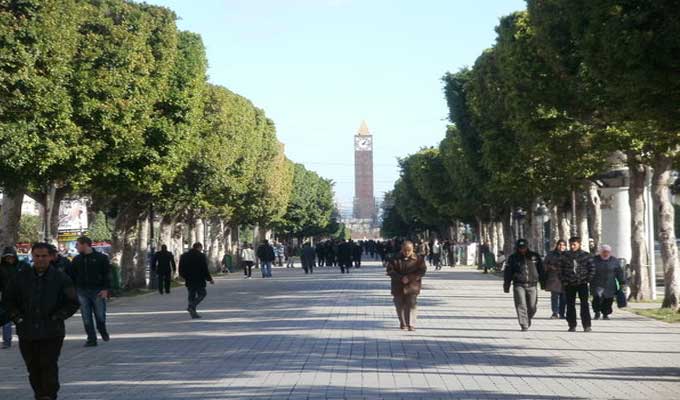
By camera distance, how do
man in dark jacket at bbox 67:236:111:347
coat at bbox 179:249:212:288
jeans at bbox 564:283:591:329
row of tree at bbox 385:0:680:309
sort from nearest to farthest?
1. row of tree at bbox 385:0:680:309
2. man in dark jacket at bbox 67:236:111:347
3. jeans at bbox 564:283:591:329
4. coat at bbox 179:249:212:288

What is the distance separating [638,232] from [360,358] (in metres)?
15.5

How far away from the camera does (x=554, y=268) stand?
76.7ft

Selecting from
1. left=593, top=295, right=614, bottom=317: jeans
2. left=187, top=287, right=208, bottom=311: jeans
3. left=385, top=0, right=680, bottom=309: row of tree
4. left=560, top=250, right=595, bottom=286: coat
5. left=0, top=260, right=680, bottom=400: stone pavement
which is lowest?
left=0, top=260, right=680, bottom=400: stone pavement

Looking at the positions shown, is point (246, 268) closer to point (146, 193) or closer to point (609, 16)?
point (146, 193)

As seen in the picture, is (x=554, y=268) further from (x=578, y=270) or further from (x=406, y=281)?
(x=406, y=281)

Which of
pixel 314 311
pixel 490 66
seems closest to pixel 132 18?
pixel 490 66

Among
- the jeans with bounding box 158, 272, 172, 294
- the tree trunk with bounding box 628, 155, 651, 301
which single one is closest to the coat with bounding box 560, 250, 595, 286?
the tree trunk with bounding box 628, 155, 651, 301

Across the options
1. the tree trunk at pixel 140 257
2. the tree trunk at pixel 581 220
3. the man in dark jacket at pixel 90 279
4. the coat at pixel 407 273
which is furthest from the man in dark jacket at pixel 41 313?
the tree trunk at pixel 140 257

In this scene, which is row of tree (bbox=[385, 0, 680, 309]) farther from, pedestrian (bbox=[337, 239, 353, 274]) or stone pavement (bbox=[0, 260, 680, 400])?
pedestrian (bbox=[337, 239, 353, 274])

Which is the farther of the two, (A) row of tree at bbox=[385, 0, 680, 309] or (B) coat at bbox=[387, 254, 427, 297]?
(B) coat at bbox=[387, 254, 427, 297]

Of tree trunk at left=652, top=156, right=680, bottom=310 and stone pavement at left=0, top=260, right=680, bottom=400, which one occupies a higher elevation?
tree trunk at left=652, top=156, right=680, bottom=310

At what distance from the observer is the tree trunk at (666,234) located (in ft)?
91.0

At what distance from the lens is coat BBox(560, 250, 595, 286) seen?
73.4 ft

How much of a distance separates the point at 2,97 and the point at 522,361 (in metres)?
15.8
